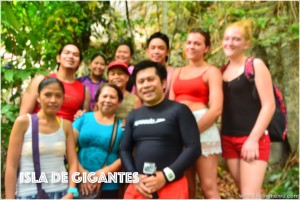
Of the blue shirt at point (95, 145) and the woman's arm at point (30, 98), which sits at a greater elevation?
the woman's arm at point (30, 98)

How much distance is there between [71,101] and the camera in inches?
131

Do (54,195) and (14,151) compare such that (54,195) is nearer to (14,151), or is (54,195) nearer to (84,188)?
(84,188)

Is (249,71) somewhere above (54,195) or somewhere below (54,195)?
above

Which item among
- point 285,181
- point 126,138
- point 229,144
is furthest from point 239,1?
point 126,138

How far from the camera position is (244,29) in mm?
3010

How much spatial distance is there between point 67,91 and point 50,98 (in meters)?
0.60

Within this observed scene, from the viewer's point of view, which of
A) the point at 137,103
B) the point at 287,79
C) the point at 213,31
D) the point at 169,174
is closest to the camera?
the point at 169,174

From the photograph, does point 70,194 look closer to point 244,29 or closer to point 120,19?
point 244,29

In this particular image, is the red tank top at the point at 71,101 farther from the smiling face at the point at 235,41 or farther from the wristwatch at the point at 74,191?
the smiling face at the point at 235,41

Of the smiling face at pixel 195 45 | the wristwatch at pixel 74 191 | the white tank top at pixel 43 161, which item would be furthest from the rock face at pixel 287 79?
the white tank top at pixel 43 161

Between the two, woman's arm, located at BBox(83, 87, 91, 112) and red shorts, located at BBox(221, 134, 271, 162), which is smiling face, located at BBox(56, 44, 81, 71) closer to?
woman's arm, located at BBox(83, 87, 91, 112)

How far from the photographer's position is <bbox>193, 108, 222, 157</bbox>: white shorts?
117 inches

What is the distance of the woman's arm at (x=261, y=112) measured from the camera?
285 centimetres

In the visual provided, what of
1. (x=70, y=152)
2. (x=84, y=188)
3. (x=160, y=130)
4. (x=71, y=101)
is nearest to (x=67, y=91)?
(x=71, y=101)
